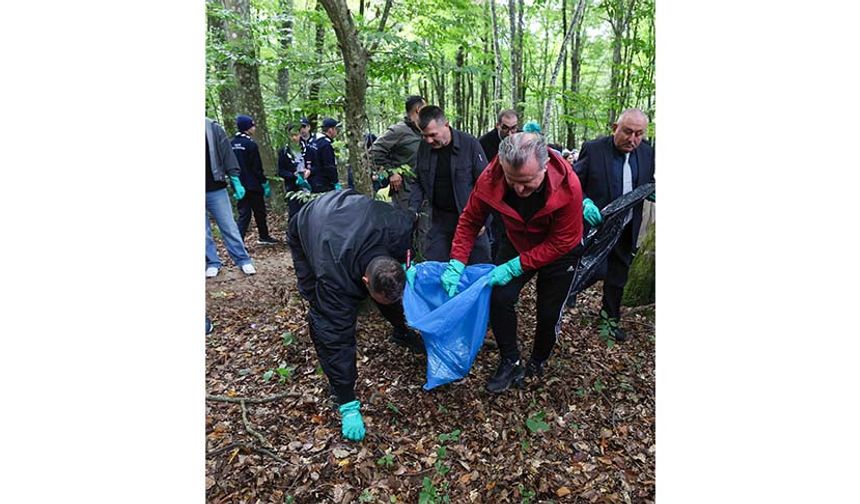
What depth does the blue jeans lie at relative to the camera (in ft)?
15.4

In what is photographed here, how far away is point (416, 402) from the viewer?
3.01 meters

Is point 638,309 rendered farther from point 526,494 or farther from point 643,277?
point 526,494

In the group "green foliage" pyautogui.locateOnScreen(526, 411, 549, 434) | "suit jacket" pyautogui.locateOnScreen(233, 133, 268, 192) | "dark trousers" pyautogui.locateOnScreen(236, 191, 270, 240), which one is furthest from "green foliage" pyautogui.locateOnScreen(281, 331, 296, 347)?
"dark trousers" pyautogui.locateOnScreen(236, 191, 270, 240)

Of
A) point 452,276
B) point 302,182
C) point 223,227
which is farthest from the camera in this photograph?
point 302,182

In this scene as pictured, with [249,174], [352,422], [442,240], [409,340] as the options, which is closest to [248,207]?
[249,174]

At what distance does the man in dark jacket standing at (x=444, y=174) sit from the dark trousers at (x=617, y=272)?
1.03 metres

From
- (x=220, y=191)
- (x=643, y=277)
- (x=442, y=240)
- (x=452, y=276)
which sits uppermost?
(x=220, y=191)

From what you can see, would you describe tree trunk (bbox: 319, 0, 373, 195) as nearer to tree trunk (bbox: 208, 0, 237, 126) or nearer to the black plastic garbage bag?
the black plastic garbage bag

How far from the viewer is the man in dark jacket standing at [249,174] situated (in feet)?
19.8

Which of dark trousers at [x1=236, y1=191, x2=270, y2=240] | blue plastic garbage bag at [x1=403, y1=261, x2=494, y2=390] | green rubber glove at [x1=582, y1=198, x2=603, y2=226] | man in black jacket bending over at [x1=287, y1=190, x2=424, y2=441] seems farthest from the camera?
dark trousers at [x1=236, y1=191, x2=270, y2=240]

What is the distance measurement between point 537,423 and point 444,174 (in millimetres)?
2115

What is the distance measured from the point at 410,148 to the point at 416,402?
104 inches

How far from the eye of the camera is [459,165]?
12.4ft

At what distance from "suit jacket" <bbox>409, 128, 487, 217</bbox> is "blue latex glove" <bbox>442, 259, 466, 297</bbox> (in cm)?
96
